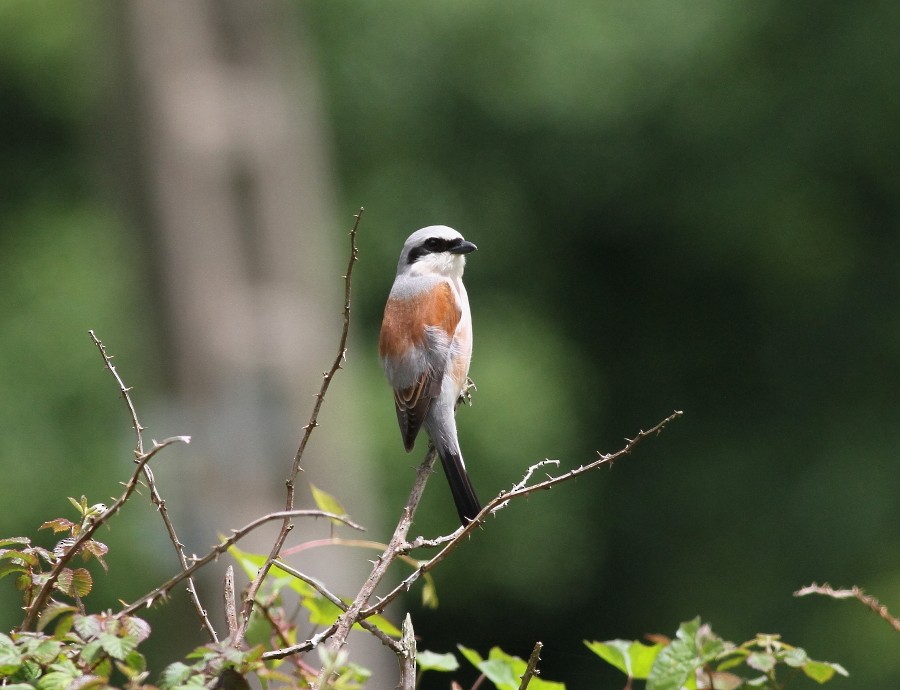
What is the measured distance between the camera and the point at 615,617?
1027 centimetres

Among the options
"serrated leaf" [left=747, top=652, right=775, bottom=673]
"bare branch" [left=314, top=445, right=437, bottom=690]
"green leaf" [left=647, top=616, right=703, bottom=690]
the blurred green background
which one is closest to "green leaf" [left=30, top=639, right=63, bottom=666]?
"bare branch" [left=314, top=445, right=437, bottom=690]

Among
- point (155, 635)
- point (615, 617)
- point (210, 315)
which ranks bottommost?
point (615, 617)

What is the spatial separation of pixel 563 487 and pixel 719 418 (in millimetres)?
2117

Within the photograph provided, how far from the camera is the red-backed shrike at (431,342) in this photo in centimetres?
284

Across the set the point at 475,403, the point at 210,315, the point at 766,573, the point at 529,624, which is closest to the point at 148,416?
the point at 210,315

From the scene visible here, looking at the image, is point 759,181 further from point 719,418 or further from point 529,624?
point 529,624

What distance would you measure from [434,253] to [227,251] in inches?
97.9

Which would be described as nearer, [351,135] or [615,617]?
[351,135]

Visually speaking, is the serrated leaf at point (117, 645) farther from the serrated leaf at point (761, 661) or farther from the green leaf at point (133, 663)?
the serrated leaf at point (761, 661)

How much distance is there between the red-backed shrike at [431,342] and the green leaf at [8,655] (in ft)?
4.94

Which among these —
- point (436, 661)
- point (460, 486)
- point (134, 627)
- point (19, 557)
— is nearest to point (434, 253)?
point (460, 486)

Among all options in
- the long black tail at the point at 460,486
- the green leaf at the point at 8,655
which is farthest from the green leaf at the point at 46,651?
the long black tail at the point at 460,486

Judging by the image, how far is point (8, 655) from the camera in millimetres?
1165

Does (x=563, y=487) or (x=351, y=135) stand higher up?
(x=351, y=135)
